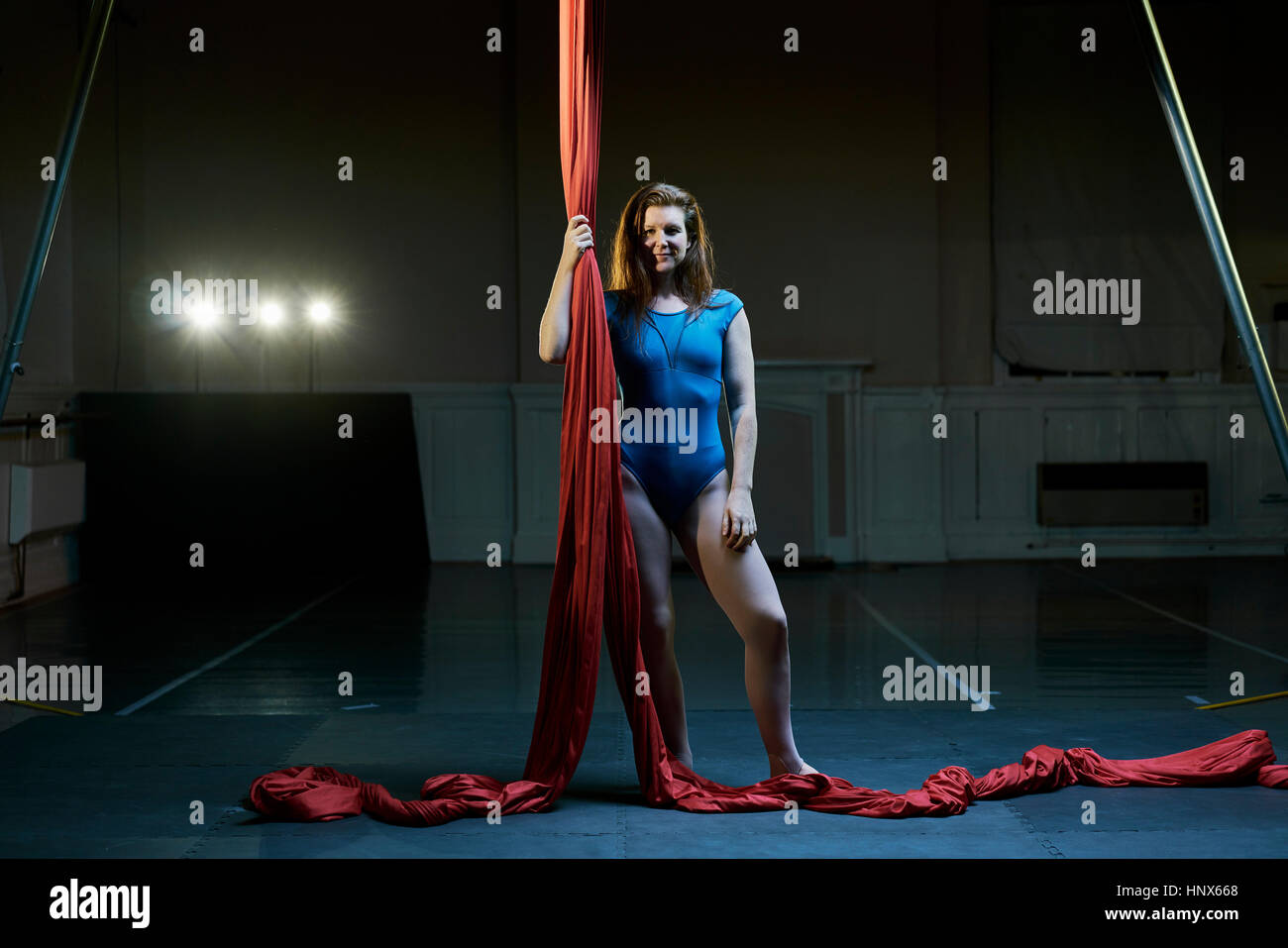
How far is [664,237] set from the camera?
11.0 ft

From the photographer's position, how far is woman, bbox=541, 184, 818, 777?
332 cm

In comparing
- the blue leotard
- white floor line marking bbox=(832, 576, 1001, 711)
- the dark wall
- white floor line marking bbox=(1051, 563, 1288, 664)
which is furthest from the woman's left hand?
the dark wall

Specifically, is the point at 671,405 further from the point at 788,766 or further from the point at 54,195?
the point at 54,195

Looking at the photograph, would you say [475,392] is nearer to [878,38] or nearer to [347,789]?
[878,38]

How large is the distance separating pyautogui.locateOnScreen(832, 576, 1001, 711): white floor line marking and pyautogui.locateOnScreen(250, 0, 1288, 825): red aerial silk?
4.45 ft

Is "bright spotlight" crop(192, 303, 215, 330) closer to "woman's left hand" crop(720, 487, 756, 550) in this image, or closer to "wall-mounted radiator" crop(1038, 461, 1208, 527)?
"wall-mounted radiator" crop(1038, 461, 1208, 527)

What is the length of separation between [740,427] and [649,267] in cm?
45

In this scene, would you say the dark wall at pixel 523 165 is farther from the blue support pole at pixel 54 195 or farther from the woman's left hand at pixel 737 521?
the woman's left hand at pixel 737 521

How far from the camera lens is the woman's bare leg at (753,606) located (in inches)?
130

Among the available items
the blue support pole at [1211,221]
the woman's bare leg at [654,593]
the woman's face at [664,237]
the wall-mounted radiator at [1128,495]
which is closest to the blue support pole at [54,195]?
the woman's face at [664,237]
